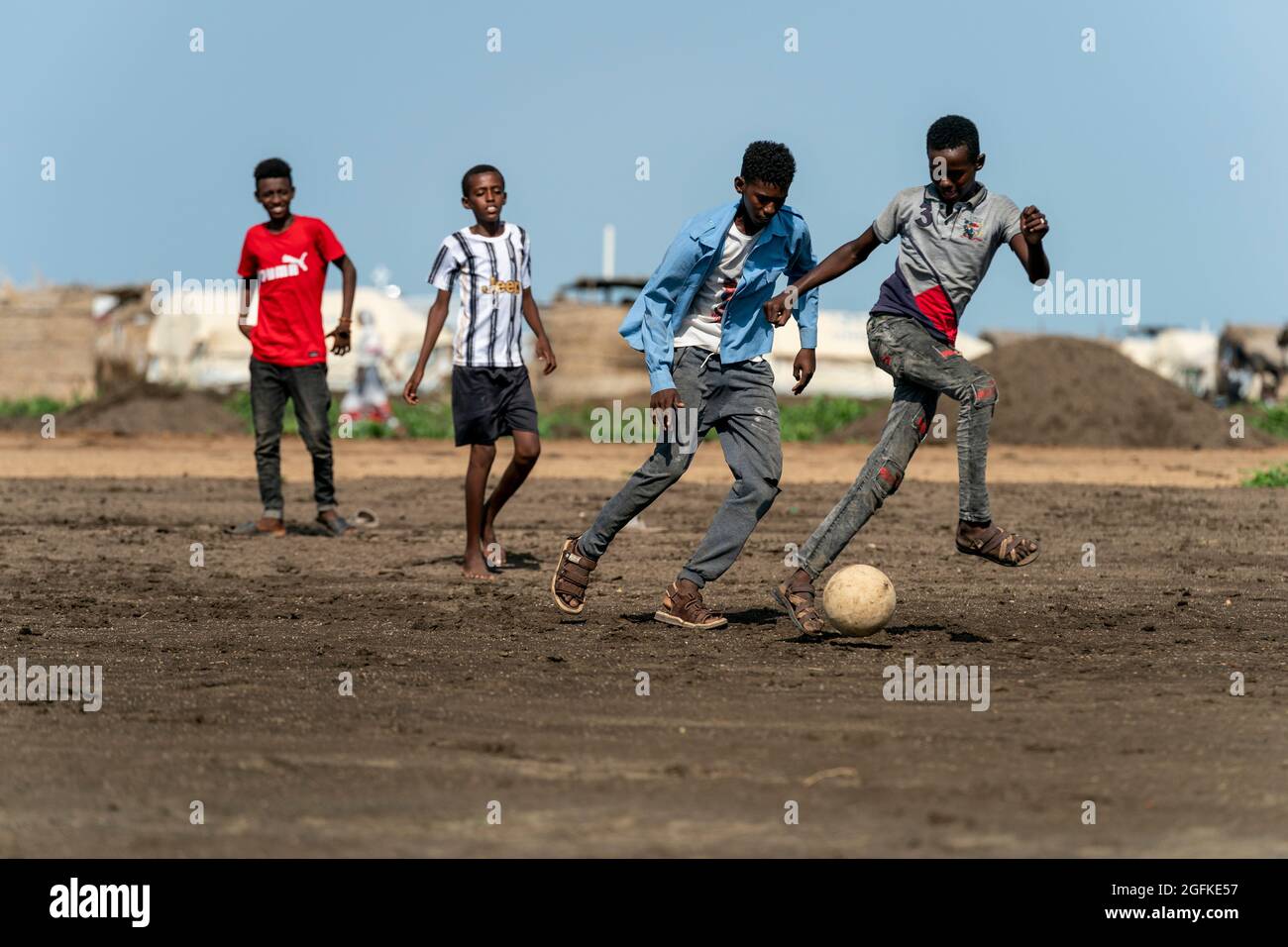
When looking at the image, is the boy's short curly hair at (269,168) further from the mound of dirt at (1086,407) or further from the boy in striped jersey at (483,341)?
the mound of dirt at (1086,407)

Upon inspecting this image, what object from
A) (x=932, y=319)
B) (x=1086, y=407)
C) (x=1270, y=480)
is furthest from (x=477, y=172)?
(x=1086, y=407)

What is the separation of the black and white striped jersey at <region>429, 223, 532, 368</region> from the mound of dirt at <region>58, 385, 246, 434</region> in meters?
20.2

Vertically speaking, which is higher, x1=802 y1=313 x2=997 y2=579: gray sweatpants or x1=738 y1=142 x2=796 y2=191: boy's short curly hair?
x1=738 y1=142 x2=796 y2=191: boy's short curly hair

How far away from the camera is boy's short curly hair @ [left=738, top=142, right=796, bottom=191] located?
7375mm

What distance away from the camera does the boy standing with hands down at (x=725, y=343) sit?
7.48 m

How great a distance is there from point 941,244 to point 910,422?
2.54 ft

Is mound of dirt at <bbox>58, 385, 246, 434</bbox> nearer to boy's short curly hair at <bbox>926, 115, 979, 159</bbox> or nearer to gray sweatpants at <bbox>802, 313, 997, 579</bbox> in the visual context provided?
gray sweatpants at <bbox>802, 313, 997, 579</bbox>

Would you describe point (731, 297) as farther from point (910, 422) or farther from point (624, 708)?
point (624, 708)

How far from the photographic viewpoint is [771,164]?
24.2ft

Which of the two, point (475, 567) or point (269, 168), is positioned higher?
point (269, 168)

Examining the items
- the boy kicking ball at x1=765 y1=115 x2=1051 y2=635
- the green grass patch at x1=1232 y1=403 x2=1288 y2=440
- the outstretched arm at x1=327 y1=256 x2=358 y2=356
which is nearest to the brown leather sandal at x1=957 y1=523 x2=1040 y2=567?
the boy kicking ball at x1=765 y1=115 x2=1051 y2=635

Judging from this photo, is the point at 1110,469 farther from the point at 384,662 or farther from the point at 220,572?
the point at 384,662
